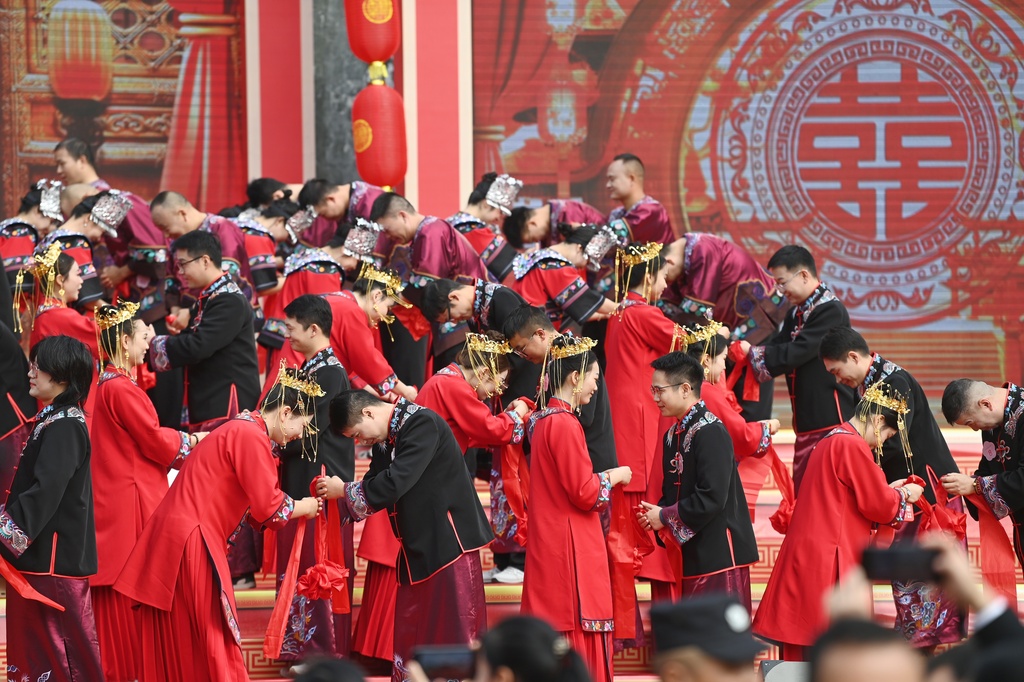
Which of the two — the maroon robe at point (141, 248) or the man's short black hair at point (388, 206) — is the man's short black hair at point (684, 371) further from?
the maroon robe at point (141, 248)

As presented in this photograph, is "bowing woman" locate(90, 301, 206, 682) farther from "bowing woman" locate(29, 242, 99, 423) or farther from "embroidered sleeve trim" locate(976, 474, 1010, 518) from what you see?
"embroidered sleeve trim" locate(976, 474, 1010, 518)

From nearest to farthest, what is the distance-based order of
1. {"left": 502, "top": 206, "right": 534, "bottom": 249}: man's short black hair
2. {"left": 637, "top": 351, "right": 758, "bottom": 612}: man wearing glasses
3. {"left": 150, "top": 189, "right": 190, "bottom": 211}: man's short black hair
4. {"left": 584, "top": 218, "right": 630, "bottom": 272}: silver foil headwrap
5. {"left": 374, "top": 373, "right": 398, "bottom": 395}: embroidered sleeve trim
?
{"left": 637, "top": 351, "right": 758, "bottom": 612}: man wearing glasses
{"left": 374, "top": 373, "right": 398, "bottom": 395}: embroidered sleeve trim
{"left": 584, "top": 218, "right": 630, "bottom": 272}: silver foil headwrap
{"left": 150, "top": 189, "right": 190, "bottom": 211}: man's short black hair
{"left": 502, "top": 206, "right": 534, "bottom": 249}: man's short black hair

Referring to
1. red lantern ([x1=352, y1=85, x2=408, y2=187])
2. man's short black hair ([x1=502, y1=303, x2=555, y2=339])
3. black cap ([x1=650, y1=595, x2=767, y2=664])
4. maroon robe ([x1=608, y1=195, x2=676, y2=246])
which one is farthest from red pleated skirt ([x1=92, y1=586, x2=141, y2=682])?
red lantern ([x1=352, y1=85, x2=408, y2=187])

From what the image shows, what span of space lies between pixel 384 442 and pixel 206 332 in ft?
4.59

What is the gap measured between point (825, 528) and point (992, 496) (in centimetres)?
72

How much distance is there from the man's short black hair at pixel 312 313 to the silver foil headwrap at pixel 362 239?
4.05 ft

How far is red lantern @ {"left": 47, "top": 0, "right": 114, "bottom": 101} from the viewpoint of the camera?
1029cm

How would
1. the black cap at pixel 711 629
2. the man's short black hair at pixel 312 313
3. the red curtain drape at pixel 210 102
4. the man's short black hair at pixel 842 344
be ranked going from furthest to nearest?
1. the red curtain drape at pixel 210 102
2. the man's short black hair at pixel 312 313
3. the man's short black hair at pixel 842 344
4. the black cap at pixel 711 629

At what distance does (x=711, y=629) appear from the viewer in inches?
107

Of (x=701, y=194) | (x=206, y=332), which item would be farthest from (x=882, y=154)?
(x=206, y=332)

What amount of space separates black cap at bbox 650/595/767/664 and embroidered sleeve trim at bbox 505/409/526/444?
3.29 metres

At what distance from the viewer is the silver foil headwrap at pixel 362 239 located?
737 cm

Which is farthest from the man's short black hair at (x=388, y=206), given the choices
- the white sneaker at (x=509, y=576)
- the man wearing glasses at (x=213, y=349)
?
the white sneaker at (x=509, y=576)

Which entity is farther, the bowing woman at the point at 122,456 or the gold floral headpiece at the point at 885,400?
the bowing woman at the point at 122,456
